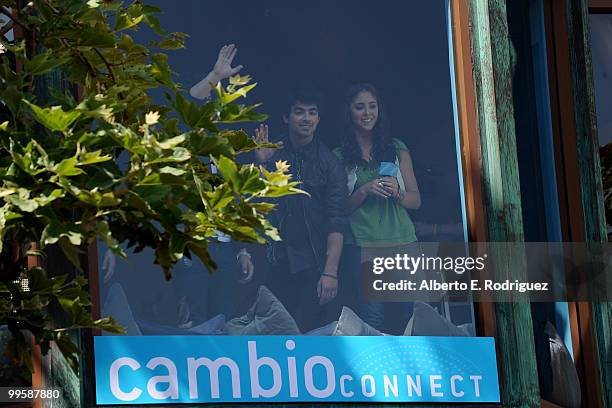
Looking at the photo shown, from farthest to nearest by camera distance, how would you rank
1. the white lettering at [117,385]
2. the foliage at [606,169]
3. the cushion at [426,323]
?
the foliage at [606,169] → the cushion at [426,323] → the white lettering at [117,385]

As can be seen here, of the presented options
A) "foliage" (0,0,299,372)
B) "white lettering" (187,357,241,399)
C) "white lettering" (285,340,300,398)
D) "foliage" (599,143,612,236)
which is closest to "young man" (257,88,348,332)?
A: "white lettering" (285,340,300,398)

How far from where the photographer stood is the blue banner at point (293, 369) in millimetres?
6176

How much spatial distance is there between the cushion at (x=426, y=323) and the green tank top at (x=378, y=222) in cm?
42

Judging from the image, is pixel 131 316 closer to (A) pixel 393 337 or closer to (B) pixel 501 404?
(A) pixel 393 337

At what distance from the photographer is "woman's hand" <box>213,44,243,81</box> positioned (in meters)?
7.44

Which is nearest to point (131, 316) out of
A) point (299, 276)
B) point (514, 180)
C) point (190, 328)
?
point (190, 328)

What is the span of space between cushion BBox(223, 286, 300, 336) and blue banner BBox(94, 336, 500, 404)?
0.54 metres

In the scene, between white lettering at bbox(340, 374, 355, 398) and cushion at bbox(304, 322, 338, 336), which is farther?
cushion at bbox(304, 322, 338, 336)

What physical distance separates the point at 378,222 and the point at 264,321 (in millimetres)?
926

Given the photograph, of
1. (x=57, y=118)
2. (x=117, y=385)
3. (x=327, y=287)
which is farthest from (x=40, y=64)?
(x=327, y=287)

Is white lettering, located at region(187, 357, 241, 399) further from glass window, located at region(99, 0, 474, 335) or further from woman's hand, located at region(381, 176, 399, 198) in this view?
woman's hand, located at region(381, 176, 399, 198)

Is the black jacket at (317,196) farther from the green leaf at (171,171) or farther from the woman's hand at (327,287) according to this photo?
the green leaf at (171,171)

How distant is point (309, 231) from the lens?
284 inches

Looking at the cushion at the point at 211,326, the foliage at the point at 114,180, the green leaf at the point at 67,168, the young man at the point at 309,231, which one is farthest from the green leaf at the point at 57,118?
the young man at the point at 309,231
